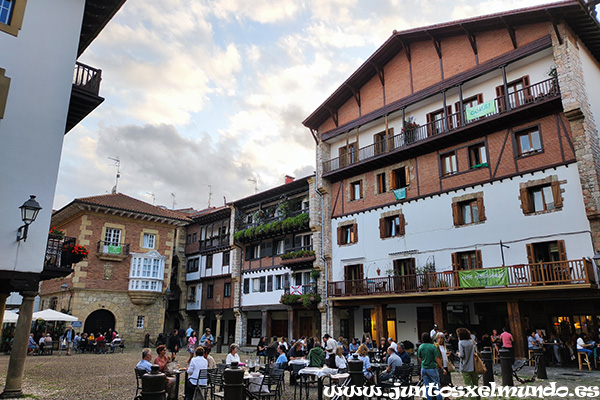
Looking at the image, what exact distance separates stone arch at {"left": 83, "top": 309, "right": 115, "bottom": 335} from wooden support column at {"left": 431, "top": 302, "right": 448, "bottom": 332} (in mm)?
25040

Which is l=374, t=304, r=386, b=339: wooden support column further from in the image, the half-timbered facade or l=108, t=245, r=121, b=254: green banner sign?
l=108, t=245, r=121, b=254: green banner sign

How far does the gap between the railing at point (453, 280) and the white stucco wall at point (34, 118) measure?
1682 cm

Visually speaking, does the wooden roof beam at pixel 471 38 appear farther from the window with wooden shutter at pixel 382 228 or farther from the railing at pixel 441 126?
the window with wooden shutter at pixel 382 228

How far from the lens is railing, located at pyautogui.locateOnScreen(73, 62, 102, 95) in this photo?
14.4 metres

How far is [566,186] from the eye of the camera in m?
18.3

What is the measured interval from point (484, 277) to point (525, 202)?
3848mm

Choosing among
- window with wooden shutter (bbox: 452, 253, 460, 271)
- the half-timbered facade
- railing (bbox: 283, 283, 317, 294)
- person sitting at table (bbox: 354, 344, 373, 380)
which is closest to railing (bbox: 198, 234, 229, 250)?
railing (bbox: 283, 283, 317, 294)

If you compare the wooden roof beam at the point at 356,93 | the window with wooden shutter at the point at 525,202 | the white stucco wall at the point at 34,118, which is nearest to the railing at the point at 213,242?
the wooden roof beam at the point at 356,93

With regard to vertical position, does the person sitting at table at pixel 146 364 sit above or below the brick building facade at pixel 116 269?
below

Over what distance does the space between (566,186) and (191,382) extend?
54.7 ft

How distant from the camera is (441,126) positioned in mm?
23438

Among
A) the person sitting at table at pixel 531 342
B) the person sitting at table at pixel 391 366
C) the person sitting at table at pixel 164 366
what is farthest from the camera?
the person sitting at table at pixel 531 342

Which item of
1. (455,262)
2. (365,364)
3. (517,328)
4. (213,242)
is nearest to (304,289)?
(455,262)

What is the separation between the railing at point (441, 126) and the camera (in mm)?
19531
